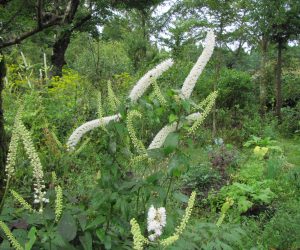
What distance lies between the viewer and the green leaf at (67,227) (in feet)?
6.09

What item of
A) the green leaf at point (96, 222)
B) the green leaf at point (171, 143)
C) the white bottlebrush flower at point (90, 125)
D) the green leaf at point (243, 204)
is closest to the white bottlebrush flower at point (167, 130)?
the green leaf at point (171, 143)

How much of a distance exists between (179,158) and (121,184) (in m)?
0.33

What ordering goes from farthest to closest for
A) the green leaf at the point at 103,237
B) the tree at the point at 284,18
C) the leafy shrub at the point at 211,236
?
the tree at the point at 284,18 < the leafy shrub at the point at 211,236 < the green leaf at the point at 103,237

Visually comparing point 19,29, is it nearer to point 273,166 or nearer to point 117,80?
point 273,166

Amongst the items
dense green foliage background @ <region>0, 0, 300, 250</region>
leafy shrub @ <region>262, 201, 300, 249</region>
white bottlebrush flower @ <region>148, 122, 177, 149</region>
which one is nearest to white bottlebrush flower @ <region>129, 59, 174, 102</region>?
dense green foliage background @ <region>0, 0, 300, 250</region>

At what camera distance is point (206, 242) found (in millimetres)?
2514

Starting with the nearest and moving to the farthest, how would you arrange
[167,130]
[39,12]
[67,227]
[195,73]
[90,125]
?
[67,227] < [195,73] < [167,130] < [90,125] < [39,12]

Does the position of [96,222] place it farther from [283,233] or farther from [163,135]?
[283,233]

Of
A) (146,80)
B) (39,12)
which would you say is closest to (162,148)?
(146,80)

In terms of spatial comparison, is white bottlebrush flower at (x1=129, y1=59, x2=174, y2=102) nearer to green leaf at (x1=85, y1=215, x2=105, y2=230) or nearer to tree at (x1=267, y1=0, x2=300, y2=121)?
green leaf at (x1=85, y1=215, x2=105, y2=230)

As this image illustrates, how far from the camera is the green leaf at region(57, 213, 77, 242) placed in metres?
1.86

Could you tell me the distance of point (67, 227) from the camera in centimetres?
188

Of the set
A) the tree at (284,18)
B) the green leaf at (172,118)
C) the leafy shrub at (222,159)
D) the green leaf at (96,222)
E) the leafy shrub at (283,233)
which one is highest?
the tree at (284,18)

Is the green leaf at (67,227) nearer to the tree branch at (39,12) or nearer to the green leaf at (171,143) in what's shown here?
the green leaf at (171,143)
